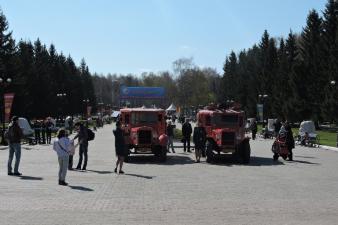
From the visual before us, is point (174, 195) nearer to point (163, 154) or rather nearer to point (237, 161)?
point (163, 154)


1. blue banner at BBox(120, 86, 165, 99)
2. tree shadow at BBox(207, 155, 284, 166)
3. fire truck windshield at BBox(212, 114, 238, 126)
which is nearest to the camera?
tree shadow at BBox(207, 155, 284, 166)

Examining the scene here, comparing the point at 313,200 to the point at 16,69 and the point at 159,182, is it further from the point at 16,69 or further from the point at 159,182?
the point at 16,69

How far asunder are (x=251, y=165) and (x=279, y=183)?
6.80 meters

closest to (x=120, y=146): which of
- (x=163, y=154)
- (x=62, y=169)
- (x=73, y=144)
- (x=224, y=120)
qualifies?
(x=73, y=144)

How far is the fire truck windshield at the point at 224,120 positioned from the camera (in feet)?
84.9

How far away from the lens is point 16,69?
65.0 meters

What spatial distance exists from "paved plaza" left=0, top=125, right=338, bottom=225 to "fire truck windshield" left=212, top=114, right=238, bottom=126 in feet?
11.5

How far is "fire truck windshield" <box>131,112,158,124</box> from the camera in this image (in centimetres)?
2642

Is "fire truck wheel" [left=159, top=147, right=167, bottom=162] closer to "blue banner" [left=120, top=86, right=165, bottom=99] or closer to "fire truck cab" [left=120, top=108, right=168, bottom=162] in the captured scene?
"fire truck cab" [left=120, top=108, right=168, bottom=162]

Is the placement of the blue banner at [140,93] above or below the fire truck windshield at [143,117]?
above

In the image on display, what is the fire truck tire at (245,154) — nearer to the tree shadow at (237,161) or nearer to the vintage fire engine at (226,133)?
the vintage fire engine at (226,133)

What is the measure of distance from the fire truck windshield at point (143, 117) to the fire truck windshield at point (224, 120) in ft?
9.07

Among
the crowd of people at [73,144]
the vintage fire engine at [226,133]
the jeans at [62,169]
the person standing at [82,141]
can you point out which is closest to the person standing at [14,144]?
the crowd of people at [73,144]

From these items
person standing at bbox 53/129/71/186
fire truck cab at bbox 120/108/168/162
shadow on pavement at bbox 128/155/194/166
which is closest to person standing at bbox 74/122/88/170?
shadow on pavement at bbox 128/155/194/166
